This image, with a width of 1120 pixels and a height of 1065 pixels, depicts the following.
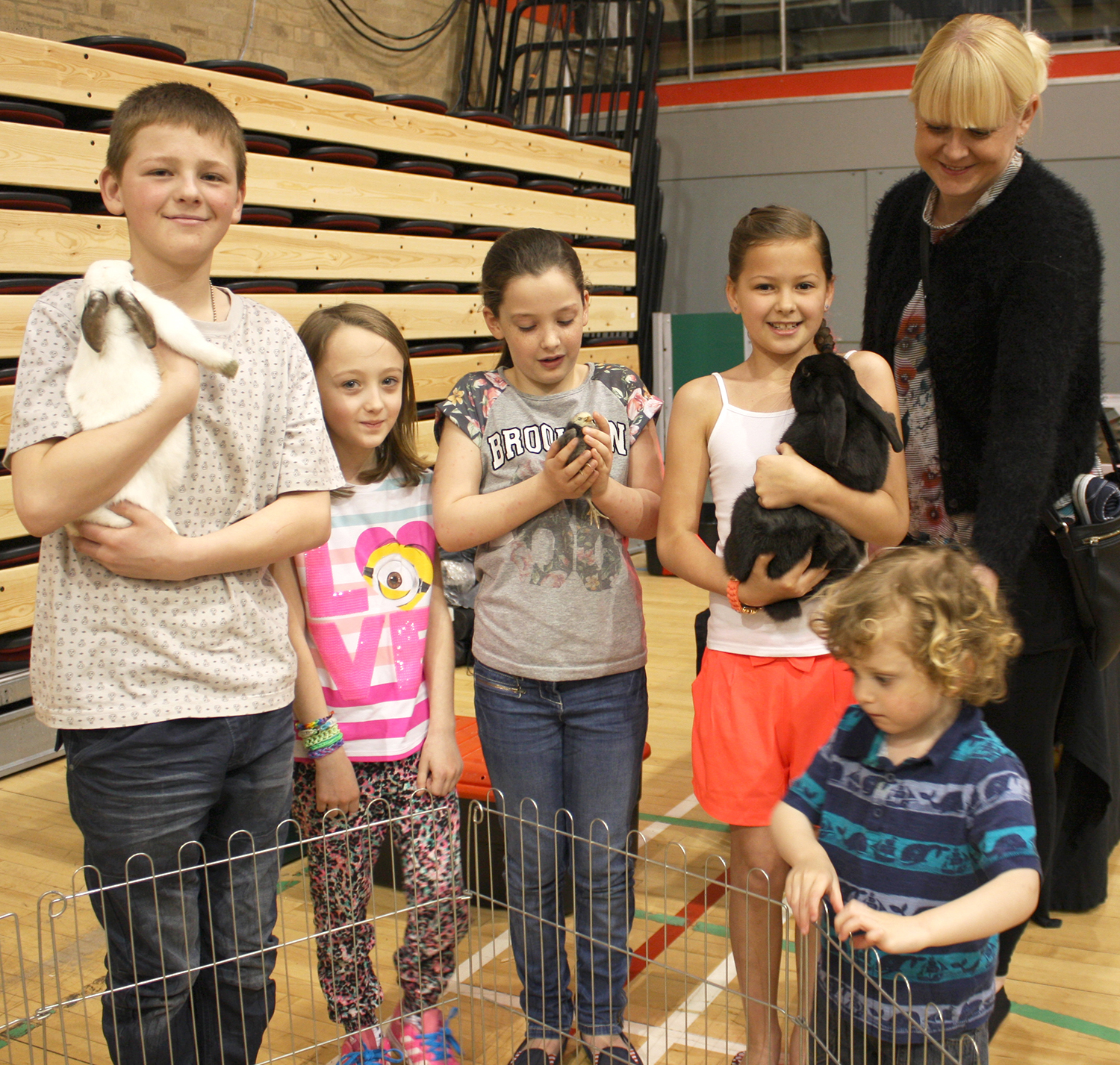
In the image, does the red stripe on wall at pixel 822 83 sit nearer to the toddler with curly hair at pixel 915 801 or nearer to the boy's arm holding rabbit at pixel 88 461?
the toddler with curly hair at pixel 915 801

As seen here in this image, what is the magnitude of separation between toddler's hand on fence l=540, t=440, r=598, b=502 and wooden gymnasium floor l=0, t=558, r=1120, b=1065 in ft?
1.84

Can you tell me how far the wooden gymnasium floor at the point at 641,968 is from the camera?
2004 millimetres

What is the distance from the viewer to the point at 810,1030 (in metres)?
1.34

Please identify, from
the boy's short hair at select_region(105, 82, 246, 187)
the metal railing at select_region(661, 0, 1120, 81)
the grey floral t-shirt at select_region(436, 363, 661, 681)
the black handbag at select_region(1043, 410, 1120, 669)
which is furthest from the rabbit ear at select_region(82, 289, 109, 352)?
the metal railing at select_region(661, 0, 1120, 81)

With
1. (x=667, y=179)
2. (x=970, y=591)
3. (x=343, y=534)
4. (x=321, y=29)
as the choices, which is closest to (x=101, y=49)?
(x=321, y=29)

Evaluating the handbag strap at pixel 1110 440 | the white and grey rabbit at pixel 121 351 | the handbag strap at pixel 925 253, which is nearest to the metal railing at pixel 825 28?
the handbag strap at pixel 1110 440

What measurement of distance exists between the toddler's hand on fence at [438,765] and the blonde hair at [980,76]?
1275 mm

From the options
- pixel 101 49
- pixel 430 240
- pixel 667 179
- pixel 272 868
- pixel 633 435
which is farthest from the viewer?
pixel 667 179

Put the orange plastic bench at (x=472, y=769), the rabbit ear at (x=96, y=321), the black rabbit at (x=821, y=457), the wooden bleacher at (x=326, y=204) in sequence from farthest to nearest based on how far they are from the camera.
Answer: the wooden bleacher at (x=326, y=204) < the orange plastic bench at (x=472, y=769) < the black rabbit at (x=821, y=457) < the rabbit ear at (x=96, y=321)

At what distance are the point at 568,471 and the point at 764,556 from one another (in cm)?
33

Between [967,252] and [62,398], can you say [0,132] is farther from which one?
[967,252]

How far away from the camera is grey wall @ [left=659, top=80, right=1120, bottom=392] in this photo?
6695 mm

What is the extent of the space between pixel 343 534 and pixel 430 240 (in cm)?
371

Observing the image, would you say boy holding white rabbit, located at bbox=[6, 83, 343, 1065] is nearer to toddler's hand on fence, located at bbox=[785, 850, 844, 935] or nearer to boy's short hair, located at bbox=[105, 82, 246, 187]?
boy's short hair, located at bbox=[105, 82, 246, 187]
